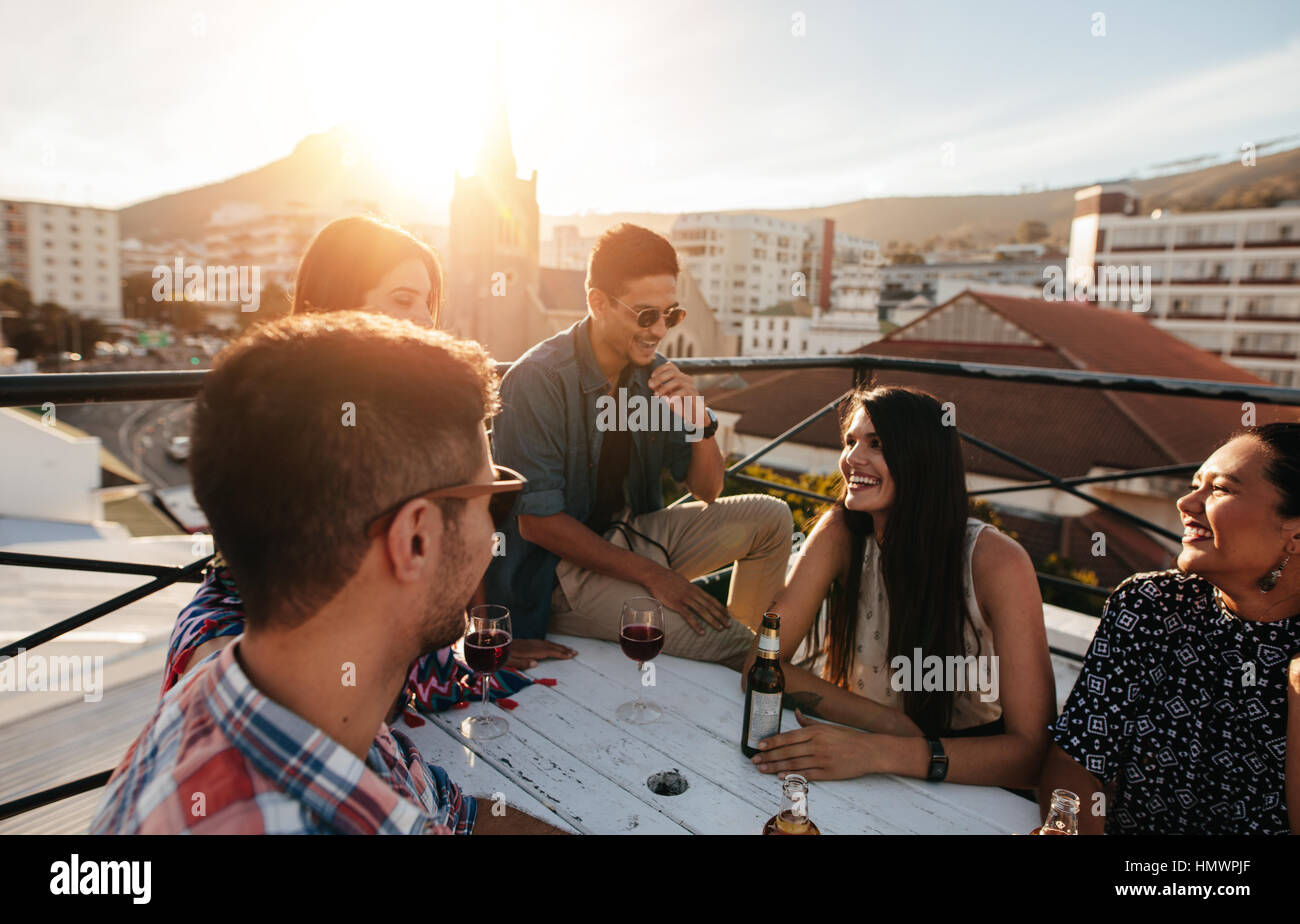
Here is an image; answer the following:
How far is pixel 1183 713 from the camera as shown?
1.81m

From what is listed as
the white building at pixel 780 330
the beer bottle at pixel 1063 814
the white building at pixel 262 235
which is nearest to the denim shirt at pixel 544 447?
the beer bottle at pixel 1063 814

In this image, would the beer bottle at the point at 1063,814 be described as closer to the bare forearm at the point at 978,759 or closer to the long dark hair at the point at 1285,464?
the bare forearm at the point at 978,759

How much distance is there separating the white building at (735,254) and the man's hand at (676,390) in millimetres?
89263

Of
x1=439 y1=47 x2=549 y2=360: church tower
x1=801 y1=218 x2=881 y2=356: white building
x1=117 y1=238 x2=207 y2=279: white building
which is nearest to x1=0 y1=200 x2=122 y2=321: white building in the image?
x1=117 y1=238 x2=207 y2=279: white building

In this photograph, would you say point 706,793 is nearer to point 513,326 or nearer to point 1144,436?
point 1144,436

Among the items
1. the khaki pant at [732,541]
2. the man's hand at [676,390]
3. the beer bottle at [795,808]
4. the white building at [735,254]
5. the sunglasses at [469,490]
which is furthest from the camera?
the white building at [735,254]

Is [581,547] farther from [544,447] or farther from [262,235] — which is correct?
[262,235]

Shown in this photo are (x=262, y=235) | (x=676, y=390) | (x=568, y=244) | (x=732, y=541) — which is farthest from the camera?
(x=262, y=235)

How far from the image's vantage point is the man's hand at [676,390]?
2.85m

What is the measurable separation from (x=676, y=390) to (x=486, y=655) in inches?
51.3

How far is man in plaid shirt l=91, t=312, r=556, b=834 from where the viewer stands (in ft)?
2.81

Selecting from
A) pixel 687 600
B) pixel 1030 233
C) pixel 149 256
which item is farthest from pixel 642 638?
pixel 149 256

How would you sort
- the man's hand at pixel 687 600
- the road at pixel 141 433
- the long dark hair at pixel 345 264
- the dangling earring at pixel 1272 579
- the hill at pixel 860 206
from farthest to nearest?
the hill at pixel 860 206 → the road at pixel 141 433 → the man's hand at pixel 687 600 → the long dark hair at pixel 345 264 → the dangling earring at pixel 1272 579
